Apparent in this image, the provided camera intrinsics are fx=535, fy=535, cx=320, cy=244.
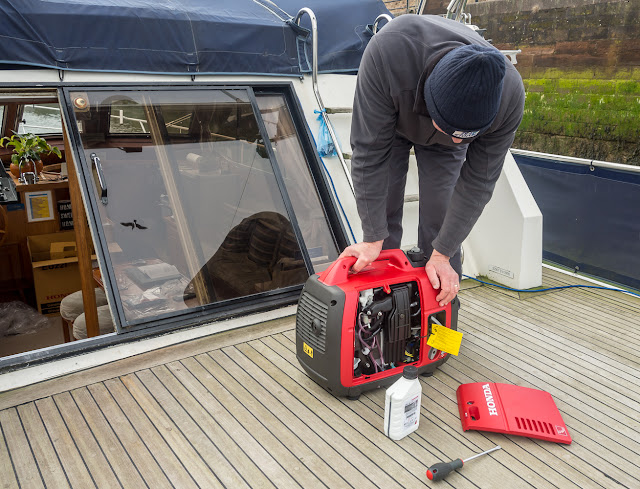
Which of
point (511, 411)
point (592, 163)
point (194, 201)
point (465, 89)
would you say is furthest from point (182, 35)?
point (592, 163)

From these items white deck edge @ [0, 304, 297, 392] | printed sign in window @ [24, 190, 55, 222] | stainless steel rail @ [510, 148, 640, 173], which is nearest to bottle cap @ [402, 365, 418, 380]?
white deck edge @ [0, 304, 297, 392]

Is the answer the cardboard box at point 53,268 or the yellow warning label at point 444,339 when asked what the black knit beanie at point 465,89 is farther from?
the cardboard box at point 53,268

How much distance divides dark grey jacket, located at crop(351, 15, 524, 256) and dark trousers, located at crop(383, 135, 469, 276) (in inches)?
11.1

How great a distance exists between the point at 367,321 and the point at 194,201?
1386 millimetres

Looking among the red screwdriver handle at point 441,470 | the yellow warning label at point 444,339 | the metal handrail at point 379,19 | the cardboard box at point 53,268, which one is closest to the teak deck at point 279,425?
the red screwdriver handle at point 441,470

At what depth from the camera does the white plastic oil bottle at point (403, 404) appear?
1.92 meters

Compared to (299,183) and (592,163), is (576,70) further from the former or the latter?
(299,183)

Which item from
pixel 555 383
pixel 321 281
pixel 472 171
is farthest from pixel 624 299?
pixel 321 281

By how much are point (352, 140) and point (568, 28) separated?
8836 millimetres

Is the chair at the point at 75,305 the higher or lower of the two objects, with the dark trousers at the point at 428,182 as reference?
lower

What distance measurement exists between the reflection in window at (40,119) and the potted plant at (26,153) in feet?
→ 1.14

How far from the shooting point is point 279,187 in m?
3.24

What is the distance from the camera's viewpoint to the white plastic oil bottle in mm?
1915

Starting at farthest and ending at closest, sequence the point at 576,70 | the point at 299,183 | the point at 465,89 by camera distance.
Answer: the point at 576,70
the point at 299,183
the point at 465,89
